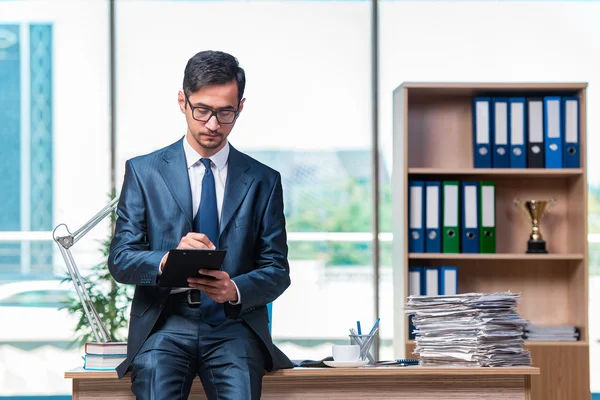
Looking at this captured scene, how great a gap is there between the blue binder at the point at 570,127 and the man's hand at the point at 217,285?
254 centimetres

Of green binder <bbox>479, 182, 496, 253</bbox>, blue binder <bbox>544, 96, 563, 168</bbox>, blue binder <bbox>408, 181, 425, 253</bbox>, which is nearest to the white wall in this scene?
blue binder <bbox>408, 181, 425, 253</bbox>

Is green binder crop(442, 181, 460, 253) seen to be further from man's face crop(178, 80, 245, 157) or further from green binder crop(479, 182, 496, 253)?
man's face crop(178, 80, 245, 157)

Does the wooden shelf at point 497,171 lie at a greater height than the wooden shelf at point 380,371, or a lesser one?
greater

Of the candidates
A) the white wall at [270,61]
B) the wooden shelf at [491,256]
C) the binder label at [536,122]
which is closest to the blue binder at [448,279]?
the wooden shelf at [491,256]

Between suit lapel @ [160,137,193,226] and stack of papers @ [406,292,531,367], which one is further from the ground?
suit lapel @ [160,137,193,226]

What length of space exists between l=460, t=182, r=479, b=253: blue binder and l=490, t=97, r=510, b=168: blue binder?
0.17 meters

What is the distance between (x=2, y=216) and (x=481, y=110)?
8.92 feet

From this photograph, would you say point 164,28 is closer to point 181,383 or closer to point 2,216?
point 2,216

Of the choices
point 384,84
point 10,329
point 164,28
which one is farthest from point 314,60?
point 10,329

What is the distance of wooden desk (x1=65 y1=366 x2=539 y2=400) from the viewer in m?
2.45

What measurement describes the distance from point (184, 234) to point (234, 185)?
7.7 inches

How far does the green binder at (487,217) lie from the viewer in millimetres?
4301

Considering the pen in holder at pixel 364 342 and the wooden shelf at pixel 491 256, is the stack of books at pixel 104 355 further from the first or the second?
the wooden shelf at pixel 491 256

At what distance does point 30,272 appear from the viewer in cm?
512
